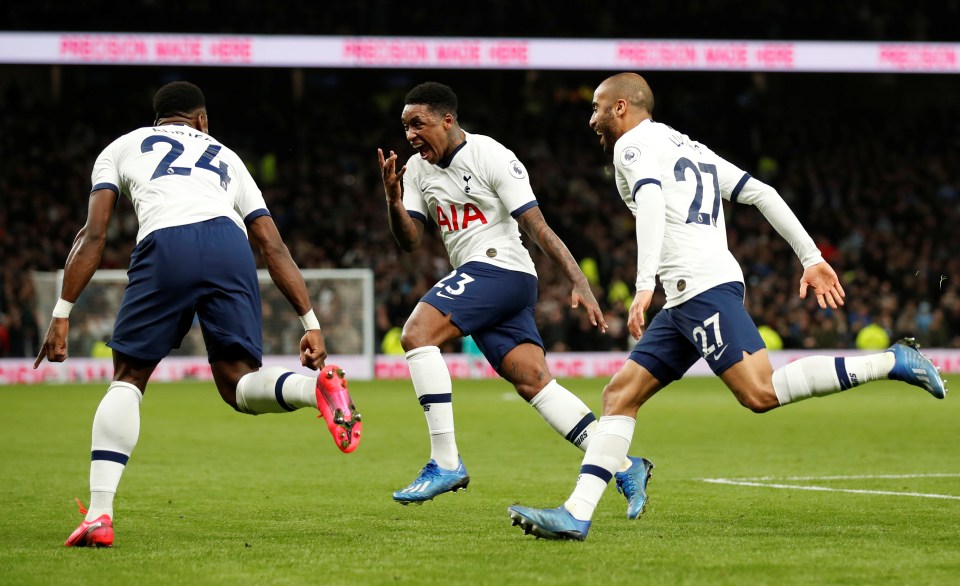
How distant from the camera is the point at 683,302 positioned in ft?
21.5

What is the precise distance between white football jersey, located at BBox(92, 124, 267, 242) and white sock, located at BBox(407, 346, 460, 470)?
1366mm

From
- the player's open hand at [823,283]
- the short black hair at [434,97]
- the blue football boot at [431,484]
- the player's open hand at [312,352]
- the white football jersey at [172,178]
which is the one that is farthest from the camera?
the short black hair at [434,97]

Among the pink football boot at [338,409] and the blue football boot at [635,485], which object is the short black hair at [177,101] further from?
the blue football boot at [635,485]

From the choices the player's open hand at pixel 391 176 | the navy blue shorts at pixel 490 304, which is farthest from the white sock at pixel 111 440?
the navy blue shorts at pixel 490 304

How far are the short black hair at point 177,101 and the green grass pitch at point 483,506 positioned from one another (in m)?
2.08

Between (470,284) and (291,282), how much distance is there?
1382 mm

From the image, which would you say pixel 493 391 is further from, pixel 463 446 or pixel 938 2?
pixel 938 2

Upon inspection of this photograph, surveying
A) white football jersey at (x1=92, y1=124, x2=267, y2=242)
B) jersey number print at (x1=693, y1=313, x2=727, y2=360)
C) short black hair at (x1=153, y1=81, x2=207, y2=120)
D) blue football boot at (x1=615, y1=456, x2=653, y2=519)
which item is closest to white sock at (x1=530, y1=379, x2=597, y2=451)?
blue football boot at (x1=615, y1=456, x2=653, y2=519)

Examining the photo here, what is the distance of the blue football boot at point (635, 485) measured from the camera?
7.12 m

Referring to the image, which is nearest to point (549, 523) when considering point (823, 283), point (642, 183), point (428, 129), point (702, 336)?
point (702, 336)

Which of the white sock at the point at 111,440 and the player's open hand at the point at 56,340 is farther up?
the player's open hand at the point at 56,340

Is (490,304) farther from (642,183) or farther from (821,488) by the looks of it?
(821,488)

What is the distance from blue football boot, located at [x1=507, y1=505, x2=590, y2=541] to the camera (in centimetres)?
614

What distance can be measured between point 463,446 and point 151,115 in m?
19.7
